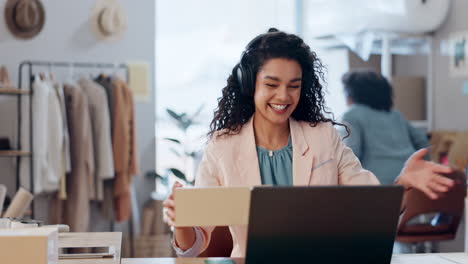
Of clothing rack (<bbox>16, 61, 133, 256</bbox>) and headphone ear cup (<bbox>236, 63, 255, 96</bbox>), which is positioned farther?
clothing rack (<bbox>16, 61, 133, 256</bbox>)

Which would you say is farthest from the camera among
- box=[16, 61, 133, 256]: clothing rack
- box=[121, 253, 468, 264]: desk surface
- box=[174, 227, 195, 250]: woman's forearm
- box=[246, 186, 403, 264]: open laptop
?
box=[16, 61, 133, 256]: clothing rack

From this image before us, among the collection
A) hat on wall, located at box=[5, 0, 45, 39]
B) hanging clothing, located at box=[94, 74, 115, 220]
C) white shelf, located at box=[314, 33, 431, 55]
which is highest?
hat on wall, located at box=[5, 0, 45, 39]

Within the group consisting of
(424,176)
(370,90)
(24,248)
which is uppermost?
(370,90)

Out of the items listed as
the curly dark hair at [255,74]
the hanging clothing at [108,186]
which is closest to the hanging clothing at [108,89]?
the hanging clothing at [108,186]

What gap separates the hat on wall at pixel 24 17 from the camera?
508 centimetres

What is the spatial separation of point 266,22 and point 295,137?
165 inches

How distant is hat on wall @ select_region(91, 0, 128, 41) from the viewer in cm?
533

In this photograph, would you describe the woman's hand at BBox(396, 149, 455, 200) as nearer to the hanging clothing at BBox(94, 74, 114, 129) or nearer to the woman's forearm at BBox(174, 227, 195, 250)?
the woman's forearm at BBox(174, 227, 195, 250)

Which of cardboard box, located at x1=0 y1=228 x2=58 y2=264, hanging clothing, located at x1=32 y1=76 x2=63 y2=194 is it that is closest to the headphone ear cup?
cardboard box, located at x1=0 y1=228 x2=58 y2=264

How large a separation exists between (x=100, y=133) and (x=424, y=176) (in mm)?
3448

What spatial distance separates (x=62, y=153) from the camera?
468 cm

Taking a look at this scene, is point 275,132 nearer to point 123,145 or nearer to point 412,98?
point 123,145

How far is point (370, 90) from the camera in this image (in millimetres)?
4113

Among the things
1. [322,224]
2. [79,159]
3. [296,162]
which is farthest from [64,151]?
[322,224]
